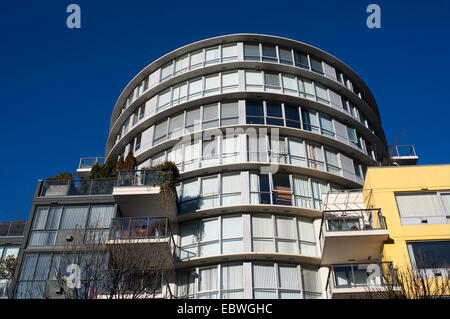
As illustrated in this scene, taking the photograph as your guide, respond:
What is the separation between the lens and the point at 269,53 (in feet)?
104

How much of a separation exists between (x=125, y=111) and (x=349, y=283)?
19.4 meters

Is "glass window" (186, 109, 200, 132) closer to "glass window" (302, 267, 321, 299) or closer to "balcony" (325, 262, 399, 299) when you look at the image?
"glass window" (302, 267, 321, 299)

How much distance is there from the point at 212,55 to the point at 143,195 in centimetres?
1213

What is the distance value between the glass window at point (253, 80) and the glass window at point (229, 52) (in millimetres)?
1738

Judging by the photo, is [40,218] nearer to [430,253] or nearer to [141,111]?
[141,111]

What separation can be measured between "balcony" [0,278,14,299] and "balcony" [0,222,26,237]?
3.11 m

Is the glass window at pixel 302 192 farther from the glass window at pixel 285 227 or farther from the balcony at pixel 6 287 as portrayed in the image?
the balcony at pixel 6 287

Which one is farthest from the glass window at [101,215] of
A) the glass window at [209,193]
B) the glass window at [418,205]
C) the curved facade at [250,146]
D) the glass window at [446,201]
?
the glass window at [446,201]

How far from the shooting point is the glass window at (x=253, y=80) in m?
29.5

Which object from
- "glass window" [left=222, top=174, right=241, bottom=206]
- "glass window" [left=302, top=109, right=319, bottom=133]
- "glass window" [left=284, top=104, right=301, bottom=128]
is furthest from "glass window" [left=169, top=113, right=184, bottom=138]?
"glass window" [left=302, top=109, right=319, bottom=133]

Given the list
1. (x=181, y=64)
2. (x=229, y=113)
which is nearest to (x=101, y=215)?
(x=229, y=113)

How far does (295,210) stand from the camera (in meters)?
24.5
